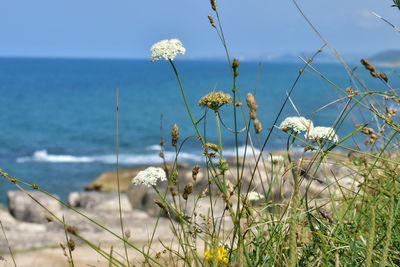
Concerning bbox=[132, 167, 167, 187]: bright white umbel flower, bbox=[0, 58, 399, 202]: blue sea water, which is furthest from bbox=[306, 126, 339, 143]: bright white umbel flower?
bbox=[132, 167, 167, 187]: bright white umbel flower

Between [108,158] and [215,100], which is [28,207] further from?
[108,158]

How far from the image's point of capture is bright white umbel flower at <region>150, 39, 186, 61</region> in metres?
1.96

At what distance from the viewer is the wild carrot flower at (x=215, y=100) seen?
5.87ft

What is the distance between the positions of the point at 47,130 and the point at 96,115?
11226 millimetres

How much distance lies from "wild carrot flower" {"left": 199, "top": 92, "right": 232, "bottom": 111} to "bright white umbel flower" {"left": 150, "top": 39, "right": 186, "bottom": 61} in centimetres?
23

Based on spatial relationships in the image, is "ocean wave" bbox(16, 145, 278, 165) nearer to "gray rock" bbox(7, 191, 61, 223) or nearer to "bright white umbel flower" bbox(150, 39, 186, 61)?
"gray rock" bbox(7, 191, 61, 223)

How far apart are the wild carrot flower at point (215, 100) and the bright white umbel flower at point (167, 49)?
23 cm

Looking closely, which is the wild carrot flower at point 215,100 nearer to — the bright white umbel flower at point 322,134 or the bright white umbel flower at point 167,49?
the bright white umbel flower at point 167,49

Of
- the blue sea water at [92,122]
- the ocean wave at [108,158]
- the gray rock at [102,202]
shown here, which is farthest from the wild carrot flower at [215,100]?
the ocean wave at [108,158]

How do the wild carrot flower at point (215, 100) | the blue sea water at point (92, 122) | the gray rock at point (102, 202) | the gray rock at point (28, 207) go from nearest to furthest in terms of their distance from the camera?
the wild carrot flower at point (215, 100)
the gray rock at point (28, 207)
the gray rock at point (102, 202)
the blue sea water at point (92, 122)

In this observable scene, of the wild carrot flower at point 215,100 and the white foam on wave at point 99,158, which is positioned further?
the white foam on wave at point 99,158

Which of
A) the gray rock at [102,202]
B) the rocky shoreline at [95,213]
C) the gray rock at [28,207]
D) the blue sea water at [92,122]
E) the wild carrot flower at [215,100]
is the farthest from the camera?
the blue sea water at [92,122]

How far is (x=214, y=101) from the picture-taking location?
5.89 ft

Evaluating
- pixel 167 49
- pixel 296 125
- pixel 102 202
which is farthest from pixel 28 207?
pixel 296 125
